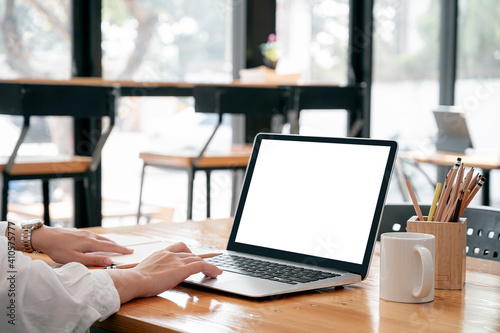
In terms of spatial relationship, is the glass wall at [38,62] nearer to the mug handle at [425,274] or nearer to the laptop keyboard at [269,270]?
the laptop keyboard at [269,270]

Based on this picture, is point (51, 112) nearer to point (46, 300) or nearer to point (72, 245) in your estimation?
point (72, 245)

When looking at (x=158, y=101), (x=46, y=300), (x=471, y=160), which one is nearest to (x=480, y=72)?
(x=471, y=160)

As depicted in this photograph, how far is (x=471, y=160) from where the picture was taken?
12.8ft

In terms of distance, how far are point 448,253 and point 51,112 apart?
7.72ft

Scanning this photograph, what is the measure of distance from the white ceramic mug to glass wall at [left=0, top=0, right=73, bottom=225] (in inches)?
122

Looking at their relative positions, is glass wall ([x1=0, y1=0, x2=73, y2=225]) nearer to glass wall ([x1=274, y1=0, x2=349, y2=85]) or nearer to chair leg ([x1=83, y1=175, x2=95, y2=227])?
chair leg ([x1=83, y1=175, x2=95, y2=227])

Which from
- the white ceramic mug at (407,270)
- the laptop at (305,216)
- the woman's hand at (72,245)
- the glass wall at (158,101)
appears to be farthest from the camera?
the glass wall at (158,101)

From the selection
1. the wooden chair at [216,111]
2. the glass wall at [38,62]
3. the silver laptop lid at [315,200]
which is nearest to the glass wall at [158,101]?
the glass wall at [38,62]

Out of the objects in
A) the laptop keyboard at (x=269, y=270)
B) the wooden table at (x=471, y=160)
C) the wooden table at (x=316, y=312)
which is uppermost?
the laptop keyboard at (x=269, y=270)

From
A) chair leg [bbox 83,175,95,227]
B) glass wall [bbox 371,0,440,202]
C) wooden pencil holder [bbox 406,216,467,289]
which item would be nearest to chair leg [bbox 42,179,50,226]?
chair leg [bbox 83,175,95,227]

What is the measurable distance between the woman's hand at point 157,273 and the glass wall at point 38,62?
2896mm

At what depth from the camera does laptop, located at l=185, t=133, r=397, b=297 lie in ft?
3.44

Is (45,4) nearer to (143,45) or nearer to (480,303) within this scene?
(143,45)

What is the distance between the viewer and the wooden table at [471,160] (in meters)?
3.77
